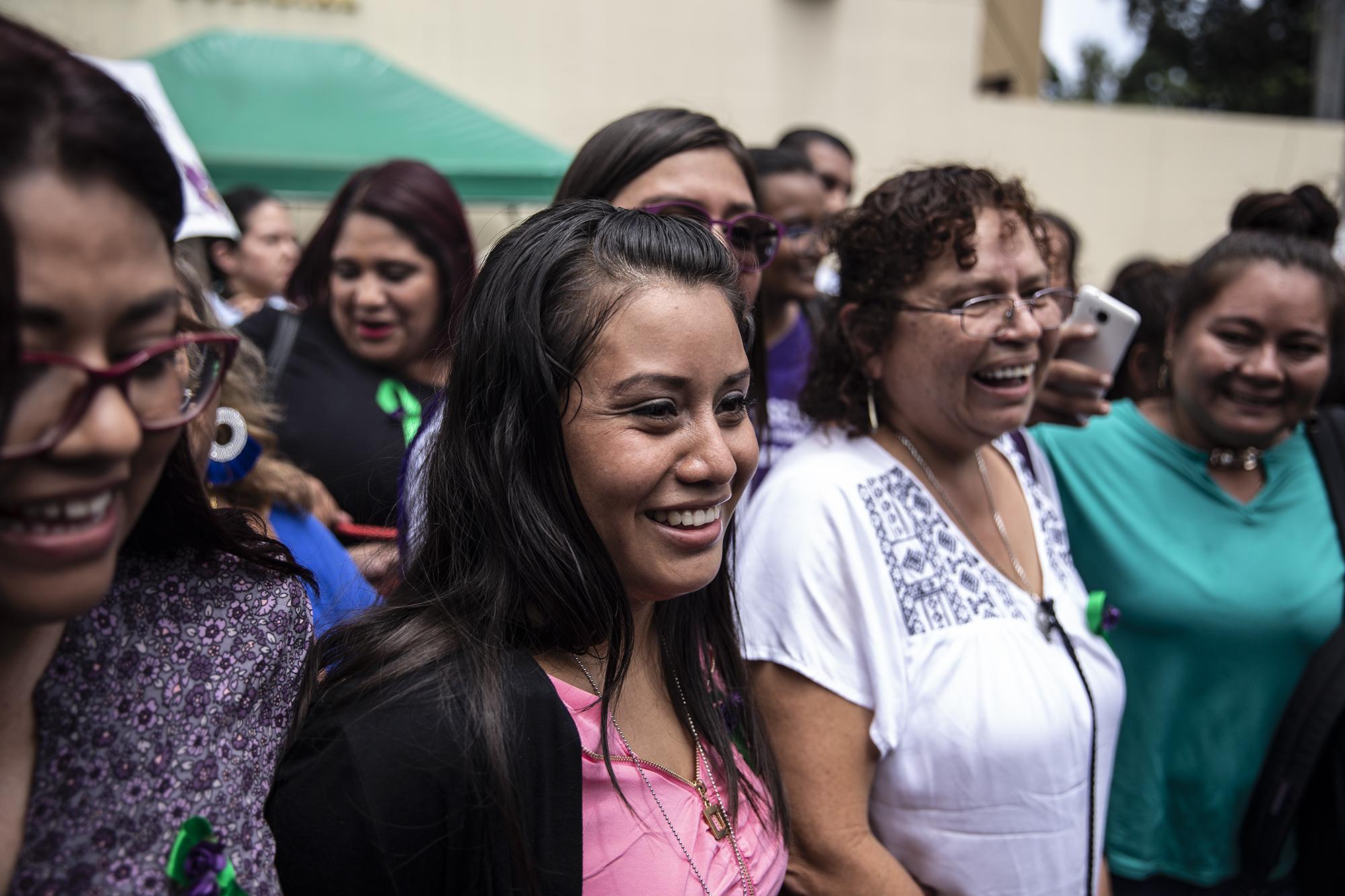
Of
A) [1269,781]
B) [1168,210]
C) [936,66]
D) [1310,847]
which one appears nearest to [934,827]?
[1269,781]

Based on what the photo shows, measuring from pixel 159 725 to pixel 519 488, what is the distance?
20.9 inches

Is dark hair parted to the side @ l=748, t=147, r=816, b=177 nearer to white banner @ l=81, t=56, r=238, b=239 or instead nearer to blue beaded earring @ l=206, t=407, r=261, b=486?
white banner @ l=81, t=56, r=238, b=239

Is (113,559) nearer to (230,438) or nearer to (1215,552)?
(230,438)

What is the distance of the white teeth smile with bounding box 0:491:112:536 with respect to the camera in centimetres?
94

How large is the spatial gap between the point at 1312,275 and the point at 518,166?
19.6 feet

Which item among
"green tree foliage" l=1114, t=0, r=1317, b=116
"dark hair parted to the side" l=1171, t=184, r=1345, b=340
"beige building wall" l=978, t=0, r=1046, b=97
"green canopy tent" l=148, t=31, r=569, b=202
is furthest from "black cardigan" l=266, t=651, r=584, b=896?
"green tree foliage" l=1114, t=0, r=1317, b=116

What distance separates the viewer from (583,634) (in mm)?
1542

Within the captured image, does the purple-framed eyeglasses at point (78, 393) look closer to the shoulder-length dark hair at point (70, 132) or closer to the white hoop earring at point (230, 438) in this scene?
the shoulder-length dark hair at point (70, 132)

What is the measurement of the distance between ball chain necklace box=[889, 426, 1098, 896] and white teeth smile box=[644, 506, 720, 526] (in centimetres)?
84

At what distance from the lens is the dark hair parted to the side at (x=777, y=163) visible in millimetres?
3865

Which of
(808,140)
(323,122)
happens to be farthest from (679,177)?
(323,122)

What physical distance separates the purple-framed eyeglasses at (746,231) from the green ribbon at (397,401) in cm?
97

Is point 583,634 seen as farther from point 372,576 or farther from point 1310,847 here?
point 1310,847

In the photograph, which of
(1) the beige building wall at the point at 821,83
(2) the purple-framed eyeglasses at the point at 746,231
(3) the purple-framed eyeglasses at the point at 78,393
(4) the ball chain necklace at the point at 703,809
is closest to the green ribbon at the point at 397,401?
(2) the purple-framed eyeglasses at the point at 746,231
